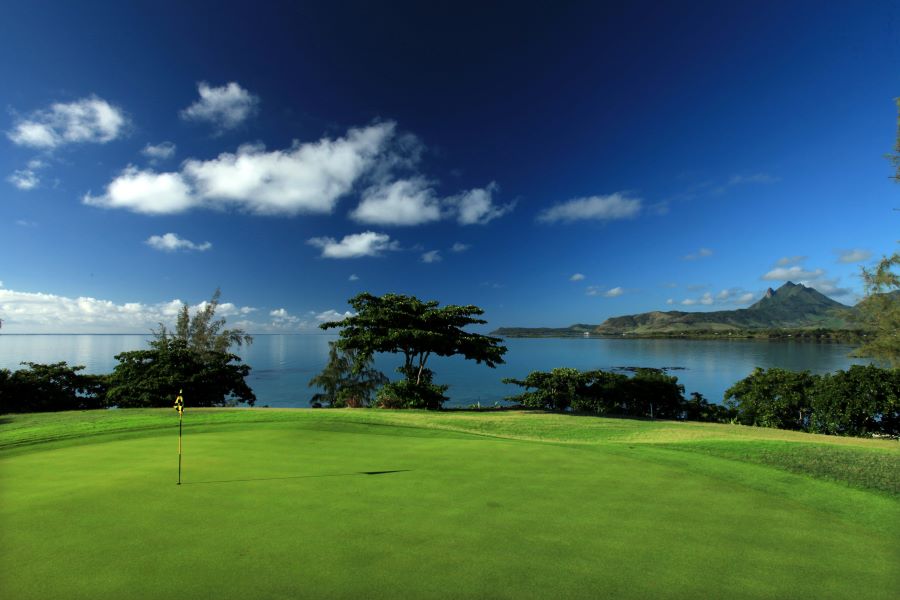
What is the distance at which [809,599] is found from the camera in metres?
3.21

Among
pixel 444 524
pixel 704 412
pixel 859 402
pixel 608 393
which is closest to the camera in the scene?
pixel 444 524

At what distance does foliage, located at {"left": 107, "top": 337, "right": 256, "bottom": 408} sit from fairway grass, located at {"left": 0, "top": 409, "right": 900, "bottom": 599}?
18.3 meters

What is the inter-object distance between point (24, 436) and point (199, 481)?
854 cm

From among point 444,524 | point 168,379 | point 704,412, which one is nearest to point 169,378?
point 168,379

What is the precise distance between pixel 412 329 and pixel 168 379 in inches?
624

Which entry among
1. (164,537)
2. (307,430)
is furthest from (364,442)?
(164,537)

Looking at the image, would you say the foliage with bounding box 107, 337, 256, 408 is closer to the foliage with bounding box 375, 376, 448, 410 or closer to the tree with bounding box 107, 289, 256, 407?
the tree with bounding box 107, 289, 256, 407

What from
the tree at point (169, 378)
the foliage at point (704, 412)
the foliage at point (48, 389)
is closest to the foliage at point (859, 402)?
the foliage at point (704, 412)

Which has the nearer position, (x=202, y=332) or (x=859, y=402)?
(x=859, y=402)

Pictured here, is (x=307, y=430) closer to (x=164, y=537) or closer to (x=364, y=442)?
(x=364, y=442)

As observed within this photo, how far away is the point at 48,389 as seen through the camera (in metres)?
23.8

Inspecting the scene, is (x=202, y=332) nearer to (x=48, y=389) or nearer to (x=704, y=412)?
(x=48, y=389)

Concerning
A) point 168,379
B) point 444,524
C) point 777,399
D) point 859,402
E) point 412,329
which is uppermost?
point 412,329

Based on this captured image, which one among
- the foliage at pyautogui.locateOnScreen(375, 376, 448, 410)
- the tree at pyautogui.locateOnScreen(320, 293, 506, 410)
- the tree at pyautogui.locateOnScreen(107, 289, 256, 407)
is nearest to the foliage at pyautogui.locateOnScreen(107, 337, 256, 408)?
the tree at pyautogui.locateOnScreen(107, 289, 256, 407)
